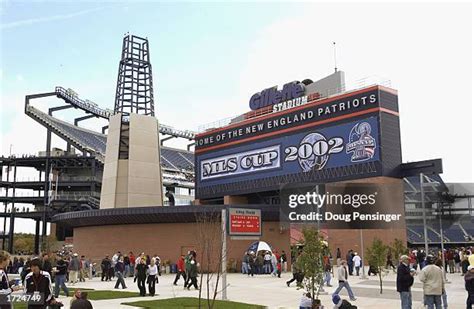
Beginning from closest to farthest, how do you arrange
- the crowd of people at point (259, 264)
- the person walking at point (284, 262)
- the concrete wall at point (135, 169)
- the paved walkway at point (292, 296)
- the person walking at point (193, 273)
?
the paved walkway at point (292, 296) → the person walking at point (193, 273) → the crowd of people at point (259, 264) → the person walking at point (284, 262) → the concrete wall at point (135, 169)

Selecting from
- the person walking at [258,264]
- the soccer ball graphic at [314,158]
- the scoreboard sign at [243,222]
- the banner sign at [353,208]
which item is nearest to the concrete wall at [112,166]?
the soccer ball graphic at [314,158]

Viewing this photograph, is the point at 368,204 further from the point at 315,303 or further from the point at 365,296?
the point at 315,303

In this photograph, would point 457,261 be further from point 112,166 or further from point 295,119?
point 112,166

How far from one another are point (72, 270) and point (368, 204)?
51.5ft

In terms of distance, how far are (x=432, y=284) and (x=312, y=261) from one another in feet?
10.6

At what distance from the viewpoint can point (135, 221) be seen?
41.2m

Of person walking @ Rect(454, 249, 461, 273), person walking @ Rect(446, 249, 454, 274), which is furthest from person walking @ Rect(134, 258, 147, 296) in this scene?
person walking @ Rect(454, 249, 461, 273)

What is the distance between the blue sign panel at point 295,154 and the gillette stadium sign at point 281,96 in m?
4.01

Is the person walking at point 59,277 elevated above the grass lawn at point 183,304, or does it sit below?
above

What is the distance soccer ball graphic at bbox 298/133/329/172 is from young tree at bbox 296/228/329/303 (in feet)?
97.7

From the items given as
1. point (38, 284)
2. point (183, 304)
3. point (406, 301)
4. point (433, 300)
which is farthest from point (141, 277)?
point (38, 284)

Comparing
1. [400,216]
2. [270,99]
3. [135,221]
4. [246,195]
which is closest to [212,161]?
[246,195]

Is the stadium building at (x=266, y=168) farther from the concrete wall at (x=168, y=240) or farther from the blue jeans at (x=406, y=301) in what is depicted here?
the blue jeans at (x=406, y=301)

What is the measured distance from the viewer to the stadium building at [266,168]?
4012 cm
